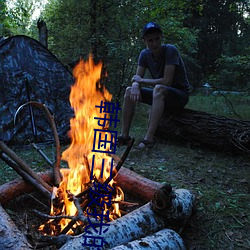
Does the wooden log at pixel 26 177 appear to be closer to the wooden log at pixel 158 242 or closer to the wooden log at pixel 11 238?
the wooden log at pixel 11 238

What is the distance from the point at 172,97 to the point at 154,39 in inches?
37.0

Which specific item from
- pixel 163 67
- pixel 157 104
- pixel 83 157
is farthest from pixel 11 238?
pixel 163 67

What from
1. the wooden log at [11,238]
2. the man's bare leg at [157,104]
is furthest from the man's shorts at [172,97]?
the wooden log at [11,238]

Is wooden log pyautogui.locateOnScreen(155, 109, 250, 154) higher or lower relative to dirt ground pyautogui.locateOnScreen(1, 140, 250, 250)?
higher

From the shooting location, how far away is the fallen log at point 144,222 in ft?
5.36

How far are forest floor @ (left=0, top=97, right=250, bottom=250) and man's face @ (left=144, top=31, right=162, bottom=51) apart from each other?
5.15 ft

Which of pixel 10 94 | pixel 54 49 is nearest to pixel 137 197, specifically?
pixel 10 94

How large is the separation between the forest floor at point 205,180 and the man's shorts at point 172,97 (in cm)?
64

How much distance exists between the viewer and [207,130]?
4.08m

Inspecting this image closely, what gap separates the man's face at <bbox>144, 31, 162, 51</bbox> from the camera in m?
3.78

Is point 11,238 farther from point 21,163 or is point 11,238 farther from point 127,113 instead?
point 127,113

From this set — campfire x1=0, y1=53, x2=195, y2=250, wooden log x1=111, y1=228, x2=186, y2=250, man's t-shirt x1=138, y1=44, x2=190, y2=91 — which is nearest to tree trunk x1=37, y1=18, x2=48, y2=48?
man's t-shirt x1=138, y1=44, x2=190, y2=91

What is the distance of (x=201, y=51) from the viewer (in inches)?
674

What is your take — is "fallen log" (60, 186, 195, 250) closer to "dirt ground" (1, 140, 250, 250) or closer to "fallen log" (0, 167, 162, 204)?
"dirt ground" (1, 140, 250, 250)
